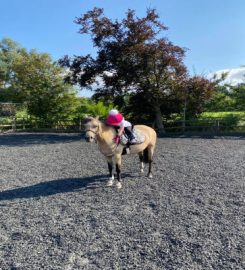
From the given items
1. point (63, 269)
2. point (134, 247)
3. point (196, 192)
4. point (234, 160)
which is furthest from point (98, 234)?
point (234, 160)

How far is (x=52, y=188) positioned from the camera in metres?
6.38

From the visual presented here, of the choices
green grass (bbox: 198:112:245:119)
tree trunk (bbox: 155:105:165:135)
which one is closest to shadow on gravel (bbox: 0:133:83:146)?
tree trunk (bbox: 155:105:165:135)

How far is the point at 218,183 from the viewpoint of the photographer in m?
6.35

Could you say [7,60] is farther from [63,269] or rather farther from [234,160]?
[63,269]

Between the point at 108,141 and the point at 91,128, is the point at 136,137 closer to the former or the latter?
the point at 108,141

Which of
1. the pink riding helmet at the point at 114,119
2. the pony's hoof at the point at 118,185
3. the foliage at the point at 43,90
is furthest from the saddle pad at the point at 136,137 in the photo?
the foliage at the point at 43,90

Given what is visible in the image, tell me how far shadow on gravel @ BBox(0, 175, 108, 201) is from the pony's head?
4.16 ft

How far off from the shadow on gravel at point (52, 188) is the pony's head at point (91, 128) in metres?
1.27

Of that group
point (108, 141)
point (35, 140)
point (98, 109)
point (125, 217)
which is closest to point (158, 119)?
point (98, 109)

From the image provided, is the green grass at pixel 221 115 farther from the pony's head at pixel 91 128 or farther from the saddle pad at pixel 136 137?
the pony's head at pixel 91 128

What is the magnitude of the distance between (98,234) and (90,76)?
43.6ft

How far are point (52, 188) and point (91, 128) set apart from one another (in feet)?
5.66

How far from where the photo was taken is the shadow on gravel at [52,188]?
595 centimetres

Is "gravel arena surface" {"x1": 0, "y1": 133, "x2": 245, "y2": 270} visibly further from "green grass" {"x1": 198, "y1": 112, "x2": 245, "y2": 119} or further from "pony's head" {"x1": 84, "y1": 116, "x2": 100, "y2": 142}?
"green grass" {"x1": 198, "y1": 112, "x2": 245, "y2": 119}
